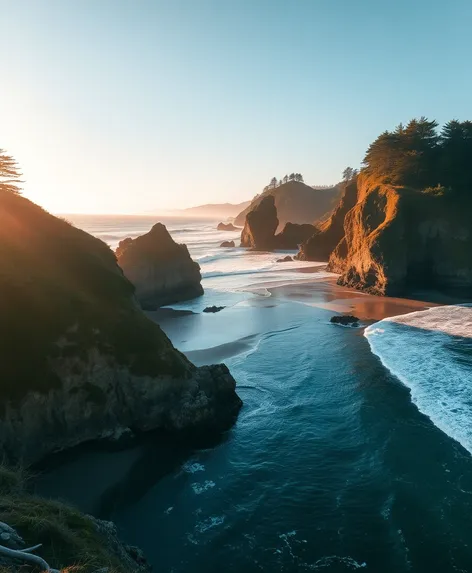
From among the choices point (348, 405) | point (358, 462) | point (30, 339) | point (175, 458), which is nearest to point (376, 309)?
point (348, 405)

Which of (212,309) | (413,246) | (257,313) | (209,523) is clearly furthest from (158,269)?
(209,523)

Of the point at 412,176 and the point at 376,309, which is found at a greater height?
the point at 412,176

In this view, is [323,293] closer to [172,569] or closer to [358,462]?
[358,462]

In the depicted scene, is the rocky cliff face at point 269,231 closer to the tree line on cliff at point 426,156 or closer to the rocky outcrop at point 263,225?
the rocky outcrop at point 263,225

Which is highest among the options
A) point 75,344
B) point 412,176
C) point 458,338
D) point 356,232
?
point 412,176

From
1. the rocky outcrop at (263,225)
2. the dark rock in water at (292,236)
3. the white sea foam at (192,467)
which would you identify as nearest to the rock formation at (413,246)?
the white sea foam at (192,467)

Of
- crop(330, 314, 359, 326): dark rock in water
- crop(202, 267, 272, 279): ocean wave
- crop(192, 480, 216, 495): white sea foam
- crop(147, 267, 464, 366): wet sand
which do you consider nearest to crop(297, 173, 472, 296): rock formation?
crop(147, 267, 464, 366): wet sand
